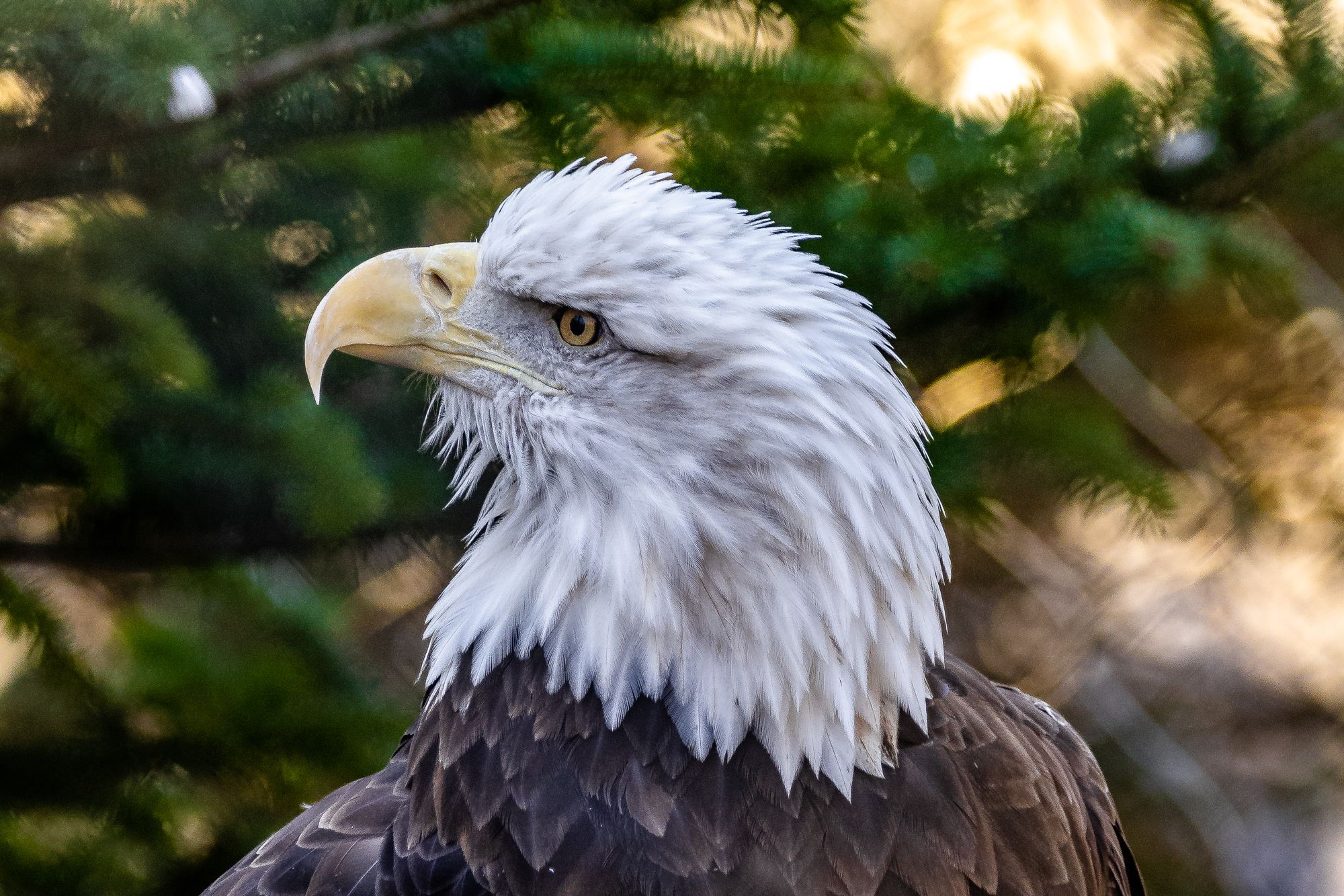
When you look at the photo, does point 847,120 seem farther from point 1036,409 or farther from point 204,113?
point 204,113

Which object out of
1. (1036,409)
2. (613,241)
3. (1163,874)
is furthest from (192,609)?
(1163,874)

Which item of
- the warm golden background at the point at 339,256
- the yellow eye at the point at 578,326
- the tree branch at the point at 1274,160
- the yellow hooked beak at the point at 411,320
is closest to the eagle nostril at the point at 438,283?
the yellow hooked beak at the point at 411,320

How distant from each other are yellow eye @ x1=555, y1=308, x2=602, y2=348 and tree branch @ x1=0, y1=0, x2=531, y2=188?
1.97ft

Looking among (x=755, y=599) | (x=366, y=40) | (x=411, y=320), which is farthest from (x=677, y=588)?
(x=366, y=40)

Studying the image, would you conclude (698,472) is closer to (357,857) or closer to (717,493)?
(717,493)

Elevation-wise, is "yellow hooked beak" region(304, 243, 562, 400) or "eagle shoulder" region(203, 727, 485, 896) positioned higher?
"yellow hooked beak" region(304, 243, 562, 400)

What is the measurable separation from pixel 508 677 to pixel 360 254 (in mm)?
886

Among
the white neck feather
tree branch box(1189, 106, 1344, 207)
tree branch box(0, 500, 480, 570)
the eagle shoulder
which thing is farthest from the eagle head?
tree branch box(1189, 106, 1344, 207)

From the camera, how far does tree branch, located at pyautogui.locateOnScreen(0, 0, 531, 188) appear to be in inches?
58.7

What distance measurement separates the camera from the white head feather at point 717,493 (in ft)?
3.81

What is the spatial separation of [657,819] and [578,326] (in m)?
0.51

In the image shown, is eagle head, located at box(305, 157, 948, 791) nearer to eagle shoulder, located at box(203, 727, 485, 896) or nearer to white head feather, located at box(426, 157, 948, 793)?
white head feather, located at box(426, 157, 948, 793)

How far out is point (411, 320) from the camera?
1.27 meters

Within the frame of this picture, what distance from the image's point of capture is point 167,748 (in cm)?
185
